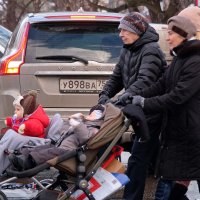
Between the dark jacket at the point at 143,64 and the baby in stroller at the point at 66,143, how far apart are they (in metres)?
0.47

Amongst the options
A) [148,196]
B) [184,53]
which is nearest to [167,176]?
[184,53]

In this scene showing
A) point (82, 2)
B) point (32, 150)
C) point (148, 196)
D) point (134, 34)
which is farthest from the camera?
point (82, 2)

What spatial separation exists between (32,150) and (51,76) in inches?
87.9

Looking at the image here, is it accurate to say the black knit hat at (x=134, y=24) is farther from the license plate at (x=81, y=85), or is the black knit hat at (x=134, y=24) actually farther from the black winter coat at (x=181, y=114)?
the license plate at (x=81, y=85)

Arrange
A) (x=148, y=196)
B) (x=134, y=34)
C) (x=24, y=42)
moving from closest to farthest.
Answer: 1. (x=134, y=34)
2. (x=148, y=196)
3. (x=24, y=42)

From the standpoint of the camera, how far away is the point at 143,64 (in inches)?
204

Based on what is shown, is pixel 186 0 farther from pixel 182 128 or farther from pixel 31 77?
pixel 182 128

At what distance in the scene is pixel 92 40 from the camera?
22.9 ft

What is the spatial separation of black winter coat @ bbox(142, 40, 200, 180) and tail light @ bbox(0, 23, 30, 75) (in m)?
2.38

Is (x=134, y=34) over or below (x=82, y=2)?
over

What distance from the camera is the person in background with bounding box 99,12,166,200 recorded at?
16.9 feet

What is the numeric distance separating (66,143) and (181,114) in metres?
0.89

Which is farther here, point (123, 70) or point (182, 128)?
point (123, 70)

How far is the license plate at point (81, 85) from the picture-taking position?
22.2 ft
